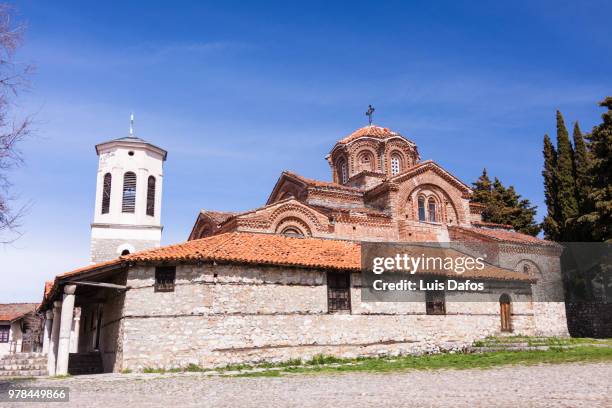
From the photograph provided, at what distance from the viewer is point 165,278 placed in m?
14.9

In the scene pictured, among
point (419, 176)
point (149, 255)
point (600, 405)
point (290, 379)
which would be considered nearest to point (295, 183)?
point (419, 176)

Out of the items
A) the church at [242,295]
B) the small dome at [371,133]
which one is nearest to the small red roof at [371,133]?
the small dome at [371,133]

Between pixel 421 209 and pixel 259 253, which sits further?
pixel 421 209

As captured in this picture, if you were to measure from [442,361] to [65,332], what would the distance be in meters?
10.0

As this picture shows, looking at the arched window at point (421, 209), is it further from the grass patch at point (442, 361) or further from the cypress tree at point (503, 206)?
the grass patch at point (442, 361)

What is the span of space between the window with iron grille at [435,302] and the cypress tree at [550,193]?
15.8 meters

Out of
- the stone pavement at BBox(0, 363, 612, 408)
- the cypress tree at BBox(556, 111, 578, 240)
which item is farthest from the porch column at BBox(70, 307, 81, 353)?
the cypress tree at BBox(556, 111, 578, 240)

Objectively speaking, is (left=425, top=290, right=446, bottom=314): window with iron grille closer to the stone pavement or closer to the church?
the church

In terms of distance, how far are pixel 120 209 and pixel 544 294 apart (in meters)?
Result: 20.0

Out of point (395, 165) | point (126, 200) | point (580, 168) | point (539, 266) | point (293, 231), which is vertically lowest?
point (539, 266)

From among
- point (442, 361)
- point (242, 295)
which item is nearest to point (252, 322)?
point (242, 295)

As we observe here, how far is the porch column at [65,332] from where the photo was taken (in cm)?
1442

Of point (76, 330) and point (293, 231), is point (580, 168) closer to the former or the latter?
point (293, 231)

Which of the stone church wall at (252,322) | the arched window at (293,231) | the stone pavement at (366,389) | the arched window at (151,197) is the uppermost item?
the arched window at (151,197)
